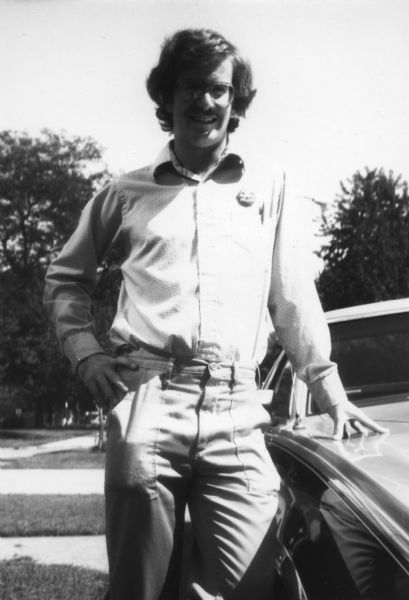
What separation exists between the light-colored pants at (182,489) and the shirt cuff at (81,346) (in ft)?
0.58

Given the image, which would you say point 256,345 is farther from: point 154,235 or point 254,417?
point 154,235

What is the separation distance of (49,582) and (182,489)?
9.82 ft

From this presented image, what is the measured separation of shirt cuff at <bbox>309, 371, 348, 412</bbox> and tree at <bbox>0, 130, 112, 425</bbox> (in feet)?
96.6

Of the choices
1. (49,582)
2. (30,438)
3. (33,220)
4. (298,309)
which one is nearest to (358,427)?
(298,309)

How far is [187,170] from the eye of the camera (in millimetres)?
2201

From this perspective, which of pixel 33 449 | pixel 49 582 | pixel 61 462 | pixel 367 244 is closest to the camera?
pixel 49 582

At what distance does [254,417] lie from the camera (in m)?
Result: 2.04

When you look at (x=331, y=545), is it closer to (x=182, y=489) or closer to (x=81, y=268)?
(x=182, y=489)

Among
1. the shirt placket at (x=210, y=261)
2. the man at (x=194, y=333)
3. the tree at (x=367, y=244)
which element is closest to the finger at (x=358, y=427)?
the man at (x=194, y=333)

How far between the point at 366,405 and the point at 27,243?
98.3 ft

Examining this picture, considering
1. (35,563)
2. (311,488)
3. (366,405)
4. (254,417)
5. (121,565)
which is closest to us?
(121,565)

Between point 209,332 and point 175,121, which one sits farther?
point 175,121

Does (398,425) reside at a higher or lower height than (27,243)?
lower

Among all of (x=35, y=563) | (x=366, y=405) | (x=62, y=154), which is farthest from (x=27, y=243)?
(x=366, y=405)
